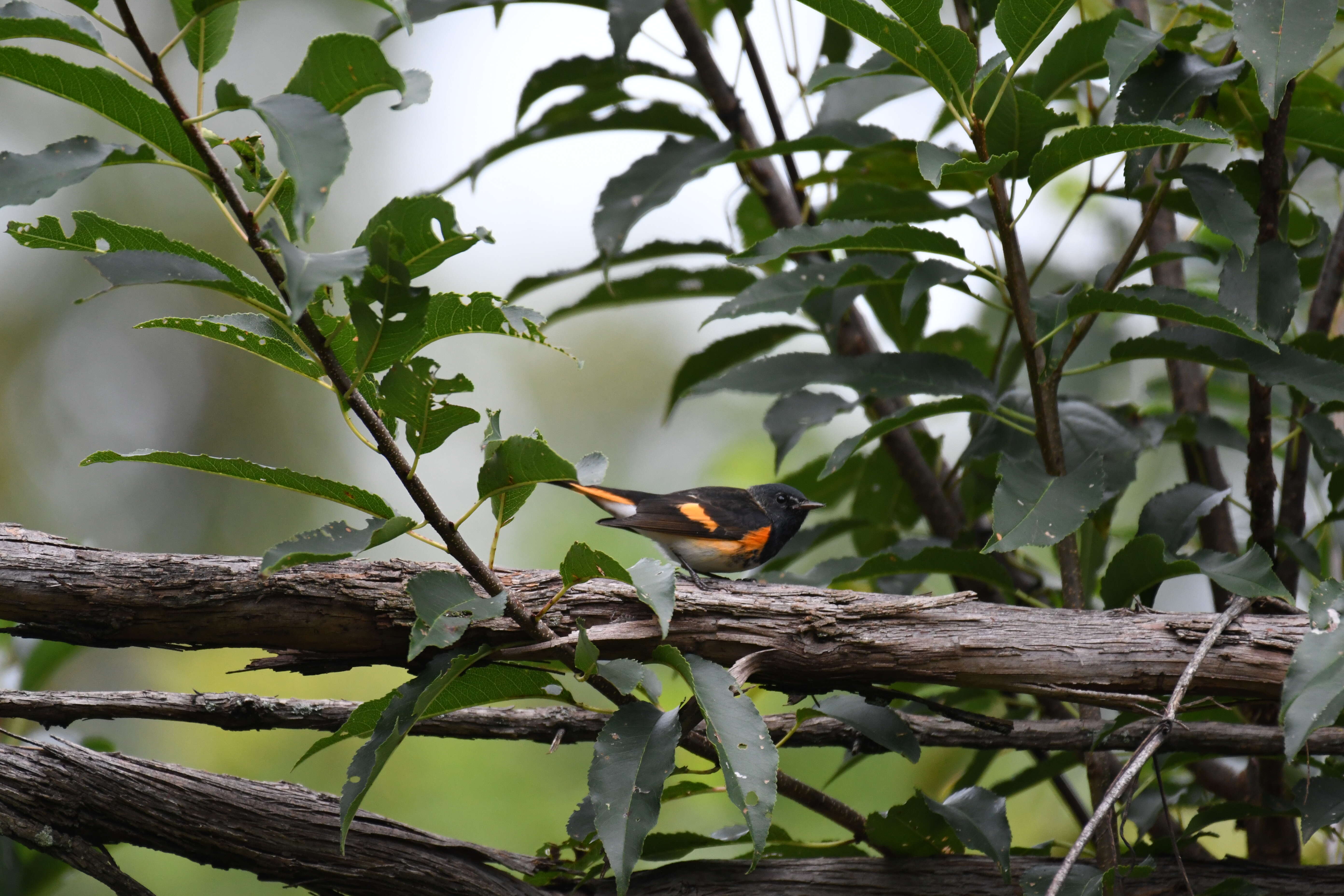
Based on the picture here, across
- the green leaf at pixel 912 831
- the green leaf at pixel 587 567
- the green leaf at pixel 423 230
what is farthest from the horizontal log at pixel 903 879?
the green leaf at pixel 423 230

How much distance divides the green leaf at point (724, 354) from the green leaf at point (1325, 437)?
1.23 metres

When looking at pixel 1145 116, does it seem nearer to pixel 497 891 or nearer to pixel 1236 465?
pixel 497 891

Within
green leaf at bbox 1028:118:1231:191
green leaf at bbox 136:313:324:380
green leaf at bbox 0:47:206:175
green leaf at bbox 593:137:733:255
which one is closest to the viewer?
green leaf at bbox 0:47:206:175

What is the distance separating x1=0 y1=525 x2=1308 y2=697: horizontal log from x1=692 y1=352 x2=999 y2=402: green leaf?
20.2 inches

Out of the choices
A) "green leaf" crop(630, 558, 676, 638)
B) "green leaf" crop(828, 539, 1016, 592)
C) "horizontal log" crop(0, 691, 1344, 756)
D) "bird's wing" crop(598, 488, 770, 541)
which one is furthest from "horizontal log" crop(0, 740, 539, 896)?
"bird's wing" crop(598, 488, 770, 541)

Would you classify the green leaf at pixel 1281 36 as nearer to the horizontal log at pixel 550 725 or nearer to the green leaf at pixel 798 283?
the green leaf at pixel 798 283

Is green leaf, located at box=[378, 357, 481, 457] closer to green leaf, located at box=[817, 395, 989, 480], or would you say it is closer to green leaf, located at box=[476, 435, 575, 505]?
green leaf, located at box=[476, 435, 575, 505]

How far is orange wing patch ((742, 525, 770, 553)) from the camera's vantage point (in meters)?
3.05

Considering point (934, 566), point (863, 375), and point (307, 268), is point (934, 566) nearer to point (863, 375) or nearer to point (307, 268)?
point (863, 375)

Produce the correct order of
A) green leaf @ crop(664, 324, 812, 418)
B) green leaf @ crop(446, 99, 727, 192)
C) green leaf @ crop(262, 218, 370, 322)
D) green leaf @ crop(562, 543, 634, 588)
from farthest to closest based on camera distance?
green leaf @ crop(664, 324, 812, 418) < green leaf @ crop(446, 99, 727, 192) < green leaf @ crop(562, 543, 634, 588) < green leaf @ crop(262, 218, 370, 322)

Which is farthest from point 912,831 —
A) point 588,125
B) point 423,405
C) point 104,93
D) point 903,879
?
point 588,125

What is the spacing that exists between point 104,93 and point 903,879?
1781 millimetres

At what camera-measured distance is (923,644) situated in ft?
5.47

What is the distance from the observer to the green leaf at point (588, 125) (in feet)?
8.27
